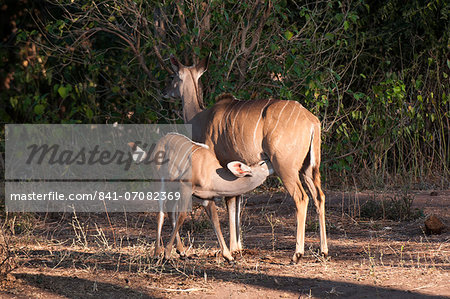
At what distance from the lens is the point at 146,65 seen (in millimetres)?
7980

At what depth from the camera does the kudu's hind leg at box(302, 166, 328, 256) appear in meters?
5.23

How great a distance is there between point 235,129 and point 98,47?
408 cm

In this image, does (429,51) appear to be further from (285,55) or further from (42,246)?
(42,246)

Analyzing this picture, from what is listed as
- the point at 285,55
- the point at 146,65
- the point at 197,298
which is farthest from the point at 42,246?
the point at 285,55

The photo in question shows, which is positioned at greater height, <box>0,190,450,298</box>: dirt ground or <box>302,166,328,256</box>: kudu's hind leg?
<box>302,166,328,256</box>: kudu's hind leg

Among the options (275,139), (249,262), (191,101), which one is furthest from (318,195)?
(191,101)

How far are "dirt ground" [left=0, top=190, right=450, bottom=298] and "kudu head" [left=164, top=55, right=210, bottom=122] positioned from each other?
3.59 feet

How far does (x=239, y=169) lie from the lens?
15.6ft

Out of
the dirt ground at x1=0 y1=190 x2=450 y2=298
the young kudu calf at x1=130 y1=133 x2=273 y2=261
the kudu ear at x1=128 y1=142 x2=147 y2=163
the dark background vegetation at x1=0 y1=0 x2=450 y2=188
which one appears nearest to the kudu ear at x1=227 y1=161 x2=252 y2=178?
the young kudu calf at x1=130 y1=133 x2=273 y2=261

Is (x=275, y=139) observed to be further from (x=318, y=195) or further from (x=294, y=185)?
(x=318, y=195)

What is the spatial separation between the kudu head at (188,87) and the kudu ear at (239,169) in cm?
180

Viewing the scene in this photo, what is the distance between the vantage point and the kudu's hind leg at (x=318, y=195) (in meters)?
5.23

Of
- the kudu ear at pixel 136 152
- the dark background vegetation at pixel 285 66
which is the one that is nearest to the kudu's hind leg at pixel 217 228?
the kudu ear at pixel 136 152

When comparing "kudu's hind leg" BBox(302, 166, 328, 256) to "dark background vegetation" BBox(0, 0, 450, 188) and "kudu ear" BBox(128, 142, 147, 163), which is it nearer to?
"kudu ear" BBox(128, 142, 147, 163)
